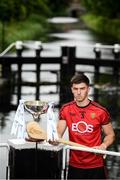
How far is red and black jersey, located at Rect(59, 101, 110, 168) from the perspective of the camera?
6.01 meters

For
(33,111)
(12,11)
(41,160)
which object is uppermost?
(12,11)

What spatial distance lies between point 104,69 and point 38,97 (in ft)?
29.5

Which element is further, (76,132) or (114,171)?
(114,171)

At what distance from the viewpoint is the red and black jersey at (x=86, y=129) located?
237 inches

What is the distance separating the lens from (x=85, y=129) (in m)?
6.04

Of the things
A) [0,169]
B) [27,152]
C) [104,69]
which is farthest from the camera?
[104,69]

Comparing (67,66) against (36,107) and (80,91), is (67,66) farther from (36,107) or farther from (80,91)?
(36,107)

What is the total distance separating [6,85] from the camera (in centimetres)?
1970

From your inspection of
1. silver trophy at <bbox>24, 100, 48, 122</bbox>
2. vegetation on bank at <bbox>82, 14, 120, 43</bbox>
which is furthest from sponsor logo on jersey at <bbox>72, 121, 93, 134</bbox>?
vegetation on bank at <bbox>82, 14, 120, 43</bbox>

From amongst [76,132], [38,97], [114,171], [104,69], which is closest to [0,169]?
[114,171]

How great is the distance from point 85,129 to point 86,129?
0.4 inches

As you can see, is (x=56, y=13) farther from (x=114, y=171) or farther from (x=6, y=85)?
(x=114, y=171)

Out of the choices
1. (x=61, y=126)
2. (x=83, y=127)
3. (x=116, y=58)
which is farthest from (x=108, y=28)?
(x=83, y=127)

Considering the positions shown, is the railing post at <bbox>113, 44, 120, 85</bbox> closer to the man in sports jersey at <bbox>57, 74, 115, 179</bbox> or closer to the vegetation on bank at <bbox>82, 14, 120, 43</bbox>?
the man in sports jersey at <bbox>57, 74, 115, 179</bbox>
